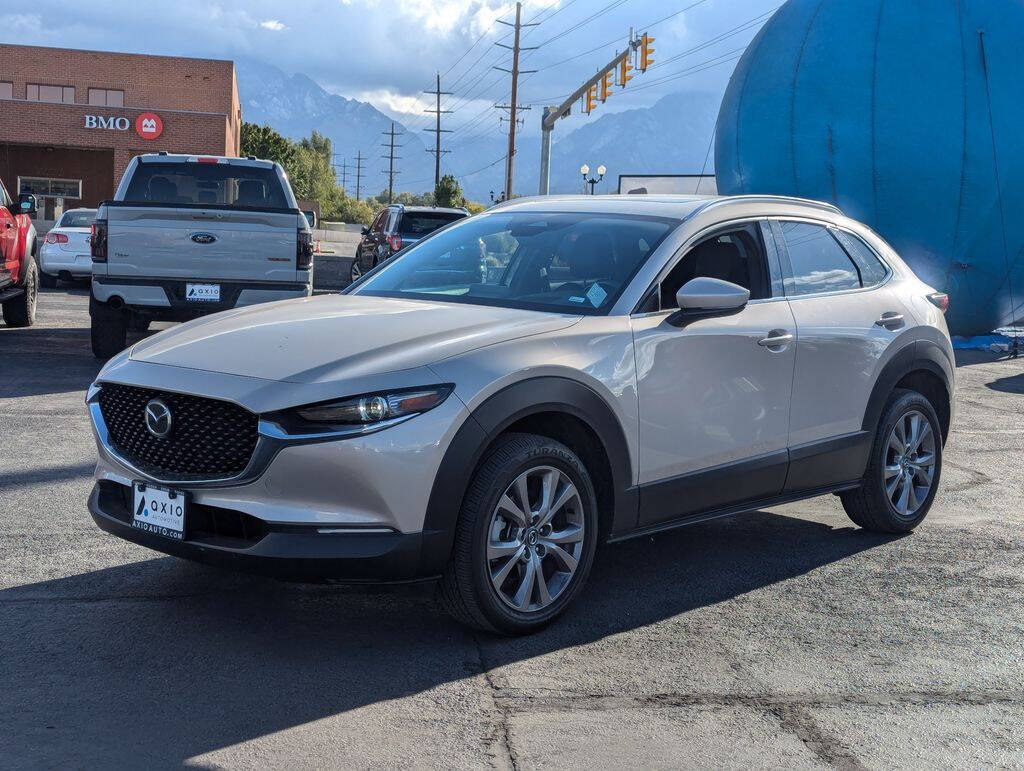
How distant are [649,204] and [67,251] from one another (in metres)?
18.9

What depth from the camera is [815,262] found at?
6.01 metres

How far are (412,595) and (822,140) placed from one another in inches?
540

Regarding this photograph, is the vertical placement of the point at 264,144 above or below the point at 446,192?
above

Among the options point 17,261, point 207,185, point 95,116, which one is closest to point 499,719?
point 207,185

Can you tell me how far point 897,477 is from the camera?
638 centimetres

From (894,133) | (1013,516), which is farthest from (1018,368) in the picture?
(1013,516)

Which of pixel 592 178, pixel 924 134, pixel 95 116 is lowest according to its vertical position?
pixel 924 134

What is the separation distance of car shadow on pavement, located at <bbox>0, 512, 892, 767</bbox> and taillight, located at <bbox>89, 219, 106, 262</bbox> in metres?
6.38

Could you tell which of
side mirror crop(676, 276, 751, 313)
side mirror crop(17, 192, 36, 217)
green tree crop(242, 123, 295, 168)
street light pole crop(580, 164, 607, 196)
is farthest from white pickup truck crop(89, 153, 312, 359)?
green tree crop(242, 123, 295, 168)

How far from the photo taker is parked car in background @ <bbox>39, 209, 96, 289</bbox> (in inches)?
880

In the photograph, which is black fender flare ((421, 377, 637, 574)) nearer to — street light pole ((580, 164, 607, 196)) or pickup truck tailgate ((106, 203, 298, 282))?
pickup truck tailgate ((106, 203, 298, 282))

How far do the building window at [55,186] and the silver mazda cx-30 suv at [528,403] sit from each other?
51.5 m

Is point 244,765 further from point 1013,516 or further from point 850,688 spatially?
point 1013,516

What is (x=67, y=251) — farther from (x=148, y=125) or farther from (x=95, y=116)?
(x=95, y=116)
